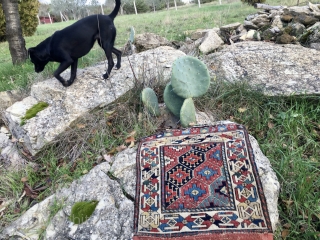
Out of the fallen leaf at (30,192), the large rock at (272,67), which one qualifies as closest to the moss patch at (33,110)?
the fallen leaf at (30,192)

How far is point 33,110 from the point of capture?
340cm

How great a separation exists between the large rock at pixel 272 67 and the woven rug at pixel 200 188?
1.15 metres

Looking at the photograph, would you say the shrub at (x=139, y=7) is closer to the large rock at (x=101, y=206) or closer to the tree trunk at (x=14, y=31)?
the tree trunk at (x=14, y=31)

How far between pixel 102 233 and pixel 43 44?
215 cm

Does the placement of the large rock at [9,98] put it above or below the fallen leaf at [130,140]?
above

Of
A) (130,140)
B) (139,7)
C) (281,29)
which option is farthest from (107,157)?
(139,7)

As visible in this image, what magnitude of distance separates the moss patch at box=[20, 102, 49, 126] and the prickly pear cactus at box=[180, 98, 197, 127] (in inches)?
66.4

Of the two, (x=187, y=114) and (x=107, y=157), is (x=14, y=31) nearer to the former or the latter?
(x=107, y=157)

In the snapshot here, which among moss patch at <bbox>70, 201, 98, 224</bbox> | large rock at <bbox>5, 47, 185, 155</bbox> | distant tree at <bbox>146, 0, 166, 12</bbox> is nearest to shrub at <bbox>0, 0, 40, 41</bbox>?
large rock at <bbox>5, 47, 185, 155</bbox>

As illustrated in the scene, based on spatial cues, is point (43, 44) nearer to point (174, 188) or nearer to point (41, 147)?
point (41, 147)

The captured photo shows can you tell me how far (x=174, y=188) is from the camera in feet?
7.61

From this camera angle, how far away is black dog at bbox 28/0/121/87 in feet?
10.1

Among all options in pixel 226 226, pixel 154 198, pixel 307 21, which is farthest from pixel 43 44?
pixel 307 21

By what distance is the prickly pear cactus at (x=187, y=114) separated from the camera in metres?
2.93
